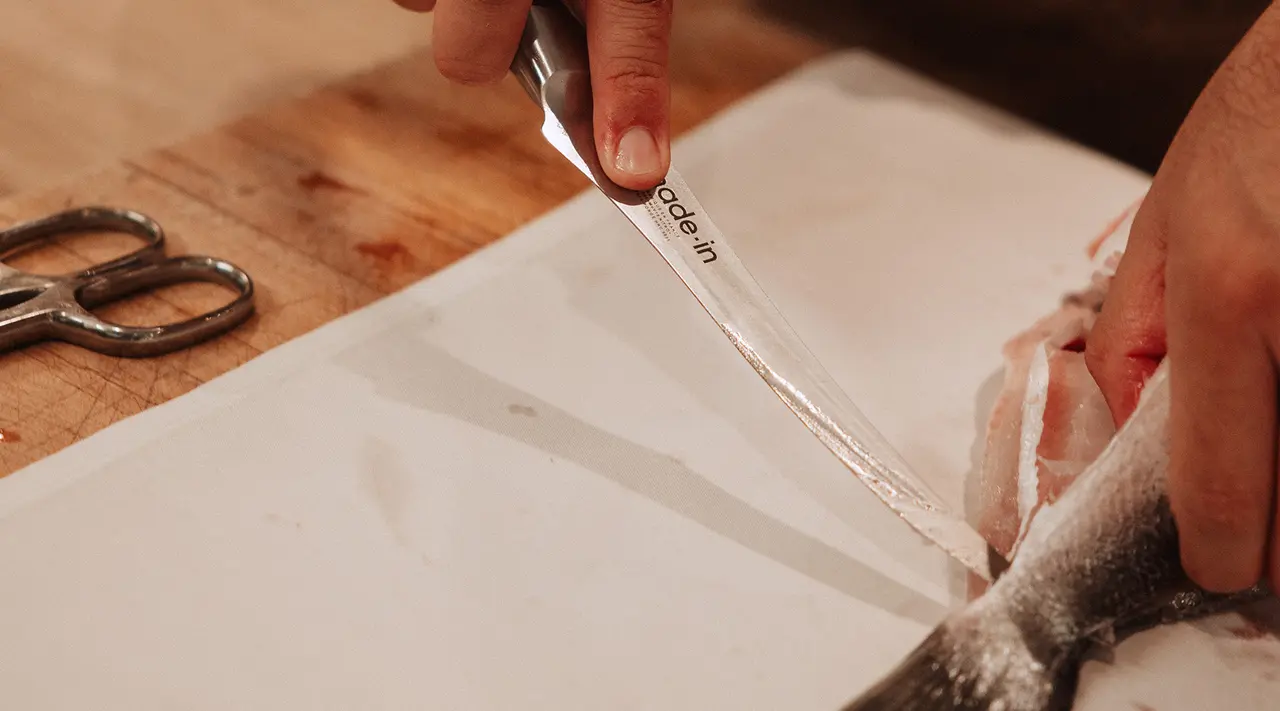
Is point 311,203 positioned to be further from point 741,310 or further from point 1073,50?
point 1073,50

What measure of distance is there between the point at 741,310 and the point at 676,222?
4.1 inches

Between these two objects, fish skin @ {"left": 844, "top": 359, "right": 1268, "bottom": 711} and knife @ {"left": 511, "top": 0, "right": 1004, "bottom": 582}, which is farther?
knife @ {"left": 511, "top": 0, "right": 1004, "bottom": 582}

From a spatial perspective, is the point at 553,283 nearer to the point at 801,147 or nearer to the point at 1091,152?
the point at 801,147

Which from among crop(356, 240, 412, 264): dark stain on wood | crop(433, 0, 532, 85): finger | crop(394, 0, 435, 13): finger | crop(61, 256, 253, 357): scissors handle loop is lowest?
crop(356, 240, 412, 264): dark stain on wood

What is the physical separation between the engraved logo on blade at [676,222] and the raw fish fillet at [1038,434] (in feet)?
1.11

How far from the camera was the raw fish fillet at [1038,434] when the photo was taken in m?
1.06

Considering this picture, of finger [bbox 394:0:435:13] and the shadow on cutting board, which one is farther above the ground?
finger [bbox 394:0:435:13]

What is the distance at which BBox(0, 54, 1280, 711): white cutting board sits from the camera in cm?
95

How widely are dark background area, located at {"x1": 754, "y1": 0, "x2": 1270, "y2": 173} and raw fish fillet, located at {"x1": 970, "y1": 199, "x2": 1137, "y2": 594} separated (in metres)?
0.99

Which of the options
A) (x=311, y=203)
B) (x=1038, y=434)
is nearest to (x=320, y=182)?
(x=311, y=203)

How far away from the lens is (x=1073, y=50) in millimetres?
2260

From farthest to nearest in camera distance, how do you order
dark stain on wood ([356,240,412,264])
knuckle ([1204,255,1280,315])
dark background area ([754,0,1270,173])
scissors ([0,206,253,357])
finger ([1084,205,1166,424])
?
dark background area ([754,0,1270,173]), dark stain on wood ([356,240,412,264]), scissors ([0,206,253,357]), finger ([1084,205,1166,424]), knuckle ([1204,255,1280,315])

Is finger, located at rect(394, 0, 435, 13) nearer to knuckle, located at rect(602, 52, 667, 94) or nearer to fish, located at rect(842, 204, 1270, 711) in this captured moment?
knuckle, located at rect(602, 52, 667, 94)

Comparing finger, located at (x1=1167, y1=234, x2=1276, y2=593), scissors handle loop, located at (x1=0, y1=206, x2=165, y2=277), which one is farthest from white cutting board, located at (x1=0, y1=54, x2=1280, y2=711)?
scissors handle loop, located at (x1=0, y1=206, x2=165, y2=277)
